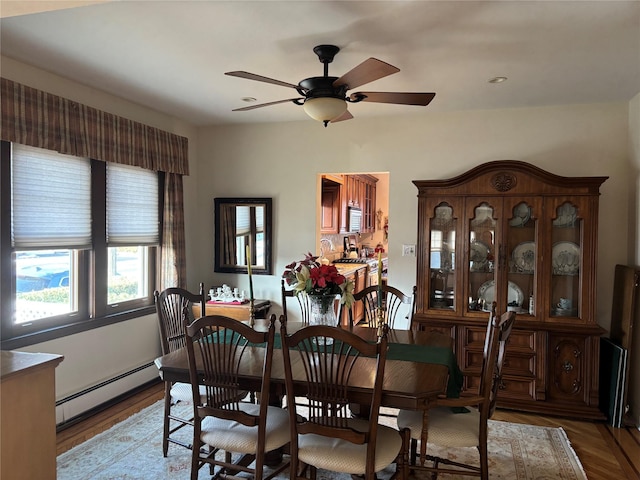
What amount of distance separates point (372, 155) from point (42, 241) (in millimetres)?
2985

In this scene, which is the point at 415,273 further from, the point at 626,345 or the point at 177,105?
the point at 177,105

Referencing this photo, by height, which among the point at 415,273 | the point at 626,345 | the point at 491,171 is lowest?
the point at 626,345

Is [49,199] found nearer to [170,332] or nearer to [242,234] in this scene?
[170,332]

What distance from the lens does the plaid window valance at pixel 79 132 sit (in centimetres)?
280

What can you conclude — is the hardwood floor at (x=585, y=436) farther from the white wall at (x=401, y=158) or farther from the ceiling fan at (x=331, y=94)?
the ceiling fan at (x=331, y=94)

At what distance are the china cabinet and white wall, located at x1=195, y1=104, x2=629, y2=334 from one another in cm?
42

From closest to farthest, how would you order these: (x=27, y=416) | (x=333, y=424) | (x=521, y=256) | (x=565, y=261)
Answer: (x=27, y=416) < (x=333, y=424) < (x=565, y=261) < (x=521, y=256)

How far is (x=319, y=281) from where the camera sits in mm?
2496

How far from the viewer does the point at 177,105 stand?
4.03m

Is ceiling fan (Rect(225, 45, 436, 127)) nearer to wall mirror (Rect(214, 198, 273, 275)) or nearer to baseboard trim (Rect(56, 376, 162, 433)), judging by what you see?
wall mirror (Rect(214, 198, 273, 275))

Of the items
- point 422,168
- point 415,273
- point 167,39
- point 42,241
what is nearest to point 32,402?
point 42,241

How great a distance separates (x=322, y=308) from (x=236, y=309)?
1.96m

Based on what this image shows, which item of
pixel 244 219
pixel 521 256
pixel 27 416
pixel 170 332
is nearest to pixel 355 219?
pixel 244 219

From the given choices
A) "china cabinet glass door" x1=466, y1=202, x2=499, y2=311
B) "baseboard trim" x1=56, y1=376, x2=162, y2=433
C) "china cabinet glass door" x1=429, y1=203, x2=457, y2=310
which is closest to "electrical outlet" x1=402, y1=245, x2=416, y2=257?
"china cabinet glass door" x1=429, y1=203, x2=457, y2=310
